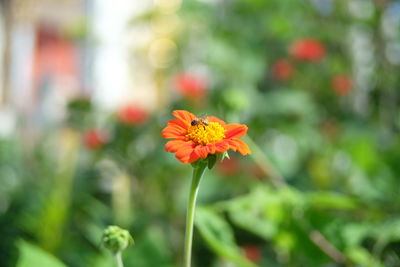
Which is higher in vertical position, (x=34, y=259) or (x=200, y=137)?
(x=200, y=137)

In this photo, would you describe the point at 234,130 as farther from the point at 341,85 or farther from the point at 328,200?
the point at 341,85

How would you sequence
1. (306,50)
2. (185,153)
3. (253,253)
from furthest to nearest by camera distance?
(306,50)
(253,253)
(185,153)

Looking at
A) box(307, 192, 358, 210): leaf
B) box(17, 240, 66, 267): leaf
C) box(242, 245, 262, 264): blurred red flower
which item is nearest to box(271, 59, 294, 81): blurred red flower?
box(242, 245, 262, 264): blurred red flower

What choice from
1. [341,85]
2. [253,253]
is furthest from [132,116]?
[341,85]

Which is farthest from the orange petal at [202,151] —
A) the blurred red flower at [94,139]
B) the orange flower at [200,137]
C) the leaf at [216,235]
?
the blurred red flower at [94,139]

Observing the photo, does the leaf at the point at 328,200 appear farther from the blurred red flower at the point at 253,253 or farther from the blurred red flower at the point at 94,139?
the blurred red flower at the point at 94,139

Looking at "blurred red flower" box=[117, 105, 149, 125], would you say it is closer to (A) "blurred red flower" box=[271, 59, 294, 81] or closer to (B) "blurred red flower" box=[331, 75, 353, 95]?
(A) "blurred red flower" box=[271, 59, 294, 81]
